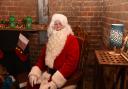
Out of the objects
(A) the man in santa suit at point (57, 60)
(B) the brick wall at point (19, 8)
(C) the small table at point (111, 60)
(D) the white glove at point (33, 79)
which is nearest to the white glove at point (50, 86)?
(A) the man in santa suit at point (57, 60)

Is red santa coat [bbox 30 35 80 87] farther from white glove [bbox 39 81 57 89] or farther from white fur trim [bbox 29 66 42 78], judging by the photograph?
white fur trim [bbox 29 66 42 78]

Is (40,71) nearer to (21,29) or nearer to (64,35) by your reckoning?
(64,35)

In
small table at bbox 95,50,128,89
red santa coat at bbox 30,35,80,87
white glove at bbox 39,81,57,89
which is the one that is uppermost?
small table at bbox 95,50,128,89

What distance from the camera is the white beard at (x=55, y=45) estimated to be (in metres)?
2.50

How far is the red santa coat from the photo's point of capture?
2.31m

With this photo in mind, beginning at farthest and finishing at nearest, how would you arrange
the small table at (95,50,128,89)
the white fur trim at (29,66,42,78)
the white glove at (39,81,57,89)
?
the white fur trim at (29,66,42,78) → the white glove at (39,81,57,89) → the small table at (95,50,128,89)

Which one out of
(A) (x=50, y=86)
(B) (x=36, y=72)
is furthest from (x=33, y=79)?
(A) (x=50, y=86)

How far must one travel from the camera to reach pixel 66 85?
2322mm

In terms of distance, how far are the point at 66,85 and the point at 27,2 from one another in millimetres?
1905

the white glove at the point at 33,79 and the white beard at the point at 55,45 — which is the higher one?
the white beard at the point at 55,45

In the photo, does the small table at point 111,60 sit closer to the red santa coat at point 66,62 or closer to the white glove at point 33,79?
the red santa coat at point 66,62

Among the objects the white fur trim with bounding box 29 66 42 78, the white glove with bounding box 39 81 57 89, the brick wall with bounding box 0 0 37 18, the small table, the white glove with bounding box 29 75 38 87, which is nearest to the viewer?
the small table

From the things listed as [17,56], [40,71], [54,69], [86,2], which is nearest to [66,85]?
[54,69]

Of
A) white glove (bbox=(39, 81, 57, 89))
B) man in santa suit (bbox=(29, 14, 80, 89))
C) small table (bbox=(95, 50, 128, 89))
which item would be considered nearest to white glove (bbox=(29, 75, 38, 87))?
man in santa suit (bbox=(29, 14, 80, 89))
